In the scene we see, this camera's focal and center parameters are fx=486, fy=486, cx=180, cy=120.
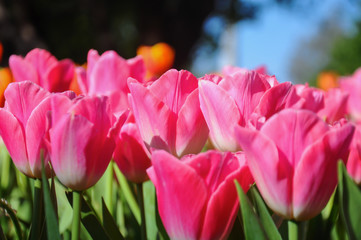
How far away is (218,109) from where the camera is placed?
57 cm

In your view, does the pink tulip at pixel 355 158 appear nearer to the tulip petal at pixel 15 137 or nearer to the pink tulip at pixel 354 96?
the tulip petal at pixel 15 137

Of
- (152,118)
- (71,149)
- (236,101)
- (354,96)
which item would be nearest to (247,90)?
(236,101)

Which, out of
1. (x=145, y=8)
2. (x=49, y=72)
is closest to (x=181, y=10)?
(x=145, y=8)

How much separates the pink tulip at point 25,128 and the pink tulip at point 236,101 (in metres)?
0.19

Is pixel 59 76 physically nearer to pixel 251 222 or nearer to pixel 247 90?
pixel 247 90

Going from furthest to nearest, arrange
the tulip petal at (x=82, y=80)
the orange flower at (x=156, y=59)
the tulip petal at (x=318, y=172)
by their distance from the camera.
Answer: the orange flower at (x=156, y=59) < the tulip petal at (x=82, y=80) < the tulip petal at (x=318, y=172)

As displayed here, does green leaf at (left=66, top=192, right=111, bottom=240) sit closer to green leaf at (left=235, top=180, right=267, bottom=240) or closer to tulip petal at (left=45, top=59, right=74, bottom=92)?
green leaf at (left=235, top=180, right=267, bottom=240)

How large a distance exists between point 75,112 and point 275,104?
0.23 meters

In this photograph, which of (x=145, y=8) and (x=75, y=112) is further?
(x=145, y=8)

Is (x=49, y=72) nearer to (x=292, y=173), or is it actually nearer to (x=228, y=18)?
(x=292, y=173)

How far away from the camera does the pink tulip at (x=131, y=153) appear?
2.08 ft

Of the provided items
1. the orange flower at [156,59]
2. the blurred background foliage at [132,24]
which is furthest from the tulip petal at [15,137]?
the blurred background foliage at [132,24]

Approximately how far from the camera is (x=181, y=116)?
0.58 metres

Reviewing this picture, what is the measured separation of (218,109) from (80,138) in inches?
6.5
